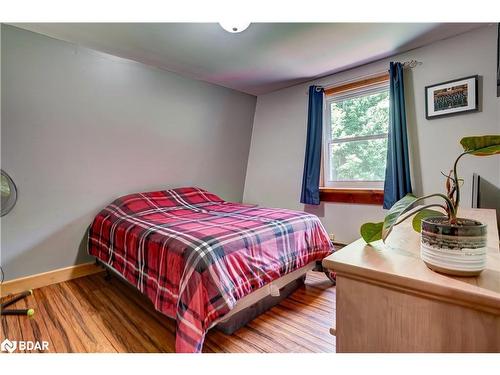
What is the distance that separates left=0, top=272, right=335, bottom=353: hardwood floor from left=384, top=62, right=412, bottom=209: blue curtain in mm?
1245

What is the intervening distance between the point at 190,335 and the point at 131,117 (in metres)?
2.24

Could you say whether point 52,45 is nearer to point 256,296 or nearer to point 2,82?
point 2,82

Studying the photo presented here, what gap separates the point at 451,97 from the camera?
2.16 meters

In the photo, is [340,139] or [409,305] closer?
[409,305]

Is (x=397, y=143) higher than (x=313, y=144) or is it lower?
lower

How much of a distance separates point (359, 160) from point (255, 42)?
173 centimetres

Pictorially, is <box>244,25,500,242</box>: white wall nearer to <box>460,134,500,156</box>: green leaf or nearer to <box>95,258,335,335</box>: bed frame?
<box>95,258,335,335</box>: bed frame

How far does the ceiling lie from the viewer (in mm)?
1932

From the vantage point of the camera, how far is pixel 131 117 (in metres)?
2.56

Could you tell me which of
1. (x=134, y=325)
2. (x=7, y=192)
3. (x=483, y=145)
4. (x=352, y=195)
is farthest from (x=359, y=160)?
(x=7, y=192)

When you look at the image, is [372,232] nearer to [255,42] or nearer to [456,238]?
[456,238]

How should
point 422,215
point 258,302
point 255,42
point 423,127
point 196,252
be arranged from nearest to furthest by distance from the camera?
point 422,215, point 196,252, point 258,302, point 255,42, point 423,127
